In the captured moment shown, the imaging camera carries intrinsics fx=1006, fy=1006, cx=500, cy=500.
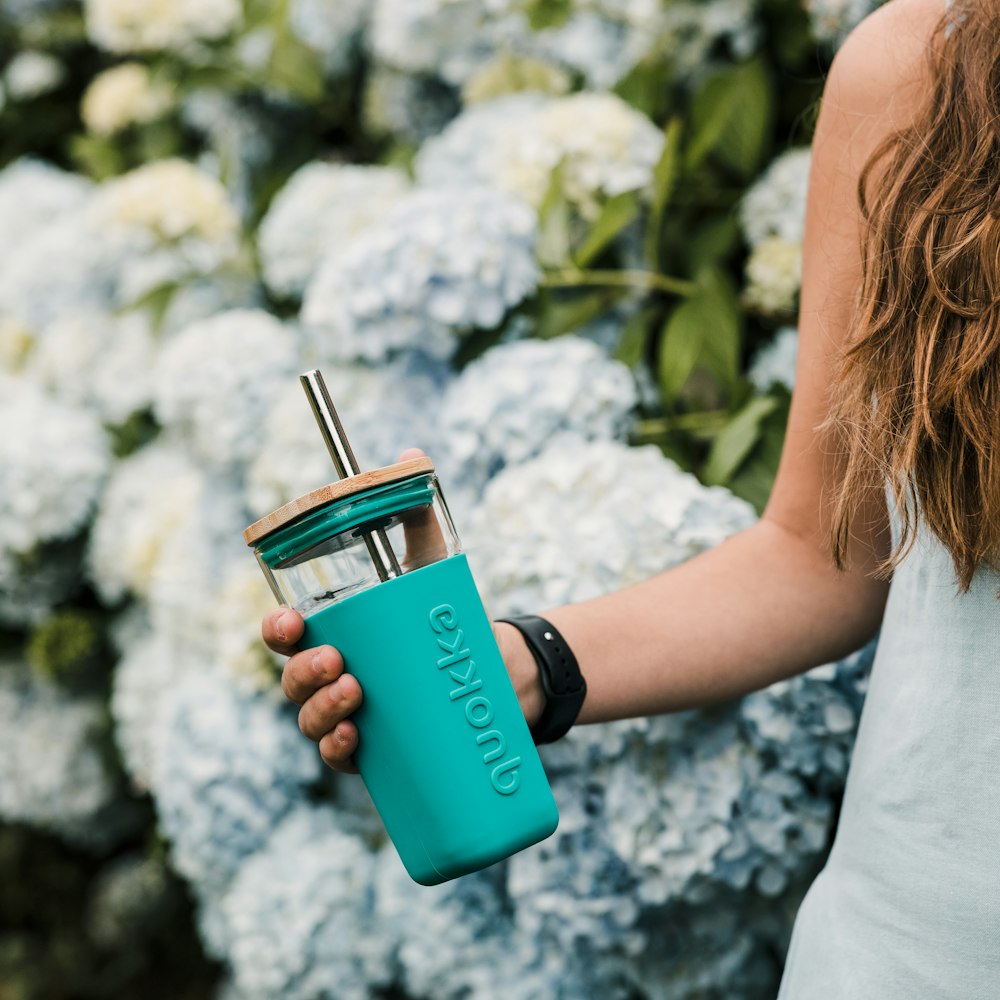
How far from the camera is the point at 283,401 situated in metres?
1.35

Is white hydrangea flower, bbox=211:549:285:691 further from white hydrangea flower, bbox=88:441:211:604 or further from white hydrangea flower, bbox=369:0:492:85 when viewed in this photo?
white hydrangea flower, bbox=369:0:492:85

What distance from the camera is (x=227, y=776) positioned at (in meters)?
1.29

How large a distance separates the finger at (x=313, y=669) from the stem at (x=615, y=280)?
0.76 meters

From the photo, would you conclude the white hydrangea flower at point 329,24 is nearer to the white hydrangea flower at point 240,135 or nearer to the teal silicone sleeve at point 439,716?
the white hydrangea flower at point 240,135

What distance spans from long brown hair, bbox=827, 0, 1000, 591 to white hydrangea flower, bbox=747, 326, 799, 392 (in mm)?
492

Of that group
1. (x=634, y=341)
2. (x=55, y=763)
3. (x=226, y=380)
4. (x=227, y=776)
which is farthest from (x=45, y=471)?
(x=634, y=341)

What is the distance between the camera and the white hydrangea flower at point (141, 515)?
63.4 inches

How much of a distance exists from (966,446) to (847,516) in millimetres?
91

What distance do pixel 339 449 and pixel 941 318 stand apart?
357 mm

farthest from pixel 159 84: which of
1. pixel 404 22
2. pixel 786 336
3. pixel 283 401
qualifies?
pixel 786 336

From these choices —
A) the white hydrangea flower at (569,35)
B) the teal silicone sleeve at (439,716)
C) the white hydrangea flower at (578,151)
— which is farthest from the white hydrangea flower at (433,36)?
the teal silicone sleeve at (439,716)

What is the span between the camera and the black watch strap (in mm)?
678

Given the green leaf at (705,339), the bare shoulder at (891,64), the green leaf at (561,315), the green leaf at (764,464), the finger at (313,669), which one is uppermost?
the bare shoulder at (891,64)

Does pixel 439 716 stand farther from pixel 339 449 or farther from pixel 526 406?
pixel 526 406
